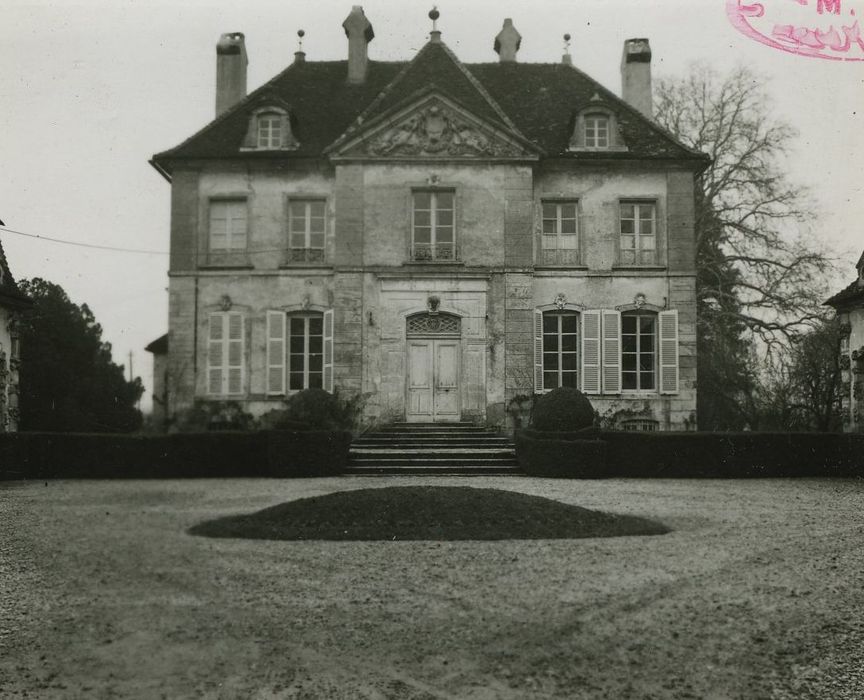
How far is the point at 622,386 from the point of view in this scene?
20391 mm

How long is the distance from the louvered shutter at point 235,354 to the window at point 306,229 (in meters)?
1.87

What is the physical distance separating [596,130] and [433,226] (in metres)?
4.59

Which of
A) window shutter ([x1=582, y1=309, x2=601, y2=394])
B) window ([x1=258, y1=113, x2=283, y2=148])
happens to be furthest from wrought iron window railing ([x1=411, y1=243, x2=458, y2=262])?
window ([x1=258, y1=113, x2=283, y2=148])

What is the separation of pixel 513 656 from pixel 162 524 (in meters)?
2.65

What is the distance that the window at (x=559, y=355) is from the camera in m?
20.4

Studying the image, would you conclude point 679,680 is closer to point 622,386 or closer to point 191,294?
point 622,386

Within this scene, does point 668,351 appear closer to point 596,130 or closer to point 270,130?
point 596,130

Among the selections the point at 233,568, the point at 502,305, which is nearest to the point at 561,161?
the point at 502,305

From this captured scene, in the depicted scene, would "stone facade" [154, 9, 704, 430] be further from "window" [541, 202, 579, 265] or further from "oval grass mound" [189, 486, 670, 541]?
"oval grass mound" [189, 486, 670, 541]

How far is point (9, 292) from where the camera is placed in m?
12.3

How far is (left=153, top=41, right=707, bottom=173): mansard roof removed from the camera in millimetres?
20484

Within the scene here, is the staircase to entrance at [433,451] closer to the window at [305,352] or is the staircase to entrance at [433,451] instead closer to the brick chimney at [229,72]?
the window at [305,352]

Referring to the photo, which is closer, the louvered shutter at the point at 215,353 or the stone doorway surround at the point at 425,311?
the stone doorway surround at the point at 425,311

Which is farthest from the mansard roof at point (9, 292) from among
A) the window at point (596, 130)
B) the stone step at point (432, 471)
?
the window at point (596, 130)
